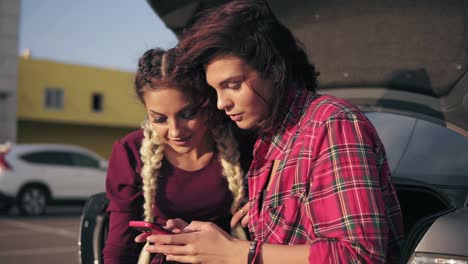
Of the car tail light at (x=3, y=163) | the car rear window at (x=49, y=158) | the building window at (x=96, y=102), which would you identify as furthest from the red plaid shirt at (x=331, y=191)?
the building window at (x=96, y=102)

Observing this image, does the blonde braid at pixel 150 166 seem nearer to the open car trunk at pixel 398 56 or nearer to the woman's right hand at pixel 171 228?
the woman's right hand at pixel 171 228

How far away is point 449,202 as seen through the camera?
6.95ft

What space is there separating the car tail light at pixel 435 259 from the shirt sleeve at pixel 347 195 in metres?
0.19

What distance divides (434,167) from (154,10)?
4.22 feet

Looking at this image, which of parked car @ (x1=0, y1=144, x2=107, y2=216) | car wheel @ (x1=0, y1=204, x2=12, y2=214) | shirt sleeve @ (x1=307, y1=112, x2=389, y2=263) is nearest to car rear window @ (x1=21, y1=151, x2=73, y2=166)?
parked car @ (x1=0, y1=144, x2=107, y2=216)

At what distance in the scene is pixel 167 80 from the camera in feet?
7.75

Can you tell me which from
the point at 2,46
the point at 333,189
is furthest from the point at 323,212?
the point at 2,46

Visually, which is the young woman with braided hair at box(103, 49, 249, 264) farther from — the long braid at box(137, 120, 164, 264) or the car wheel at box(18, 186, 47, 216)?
the car wheel at box(18, 186, 47, 216)

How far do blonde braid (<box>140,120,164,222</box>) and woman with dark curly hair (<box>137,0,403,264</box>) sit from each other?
1.56ft

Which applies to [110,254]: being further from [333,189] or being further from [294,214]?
[333,189]

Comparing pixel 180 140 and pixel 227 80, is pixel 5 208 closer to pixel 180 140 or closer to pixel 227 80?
pixel 180 140

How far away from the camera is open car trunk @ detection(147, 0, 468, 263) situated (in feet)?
7.57

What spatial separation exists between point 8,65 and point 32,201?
50.7 feet

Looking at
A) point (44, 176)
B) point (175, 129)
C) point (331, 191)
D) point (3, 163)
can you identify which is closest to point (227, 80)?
point (331, 191)
